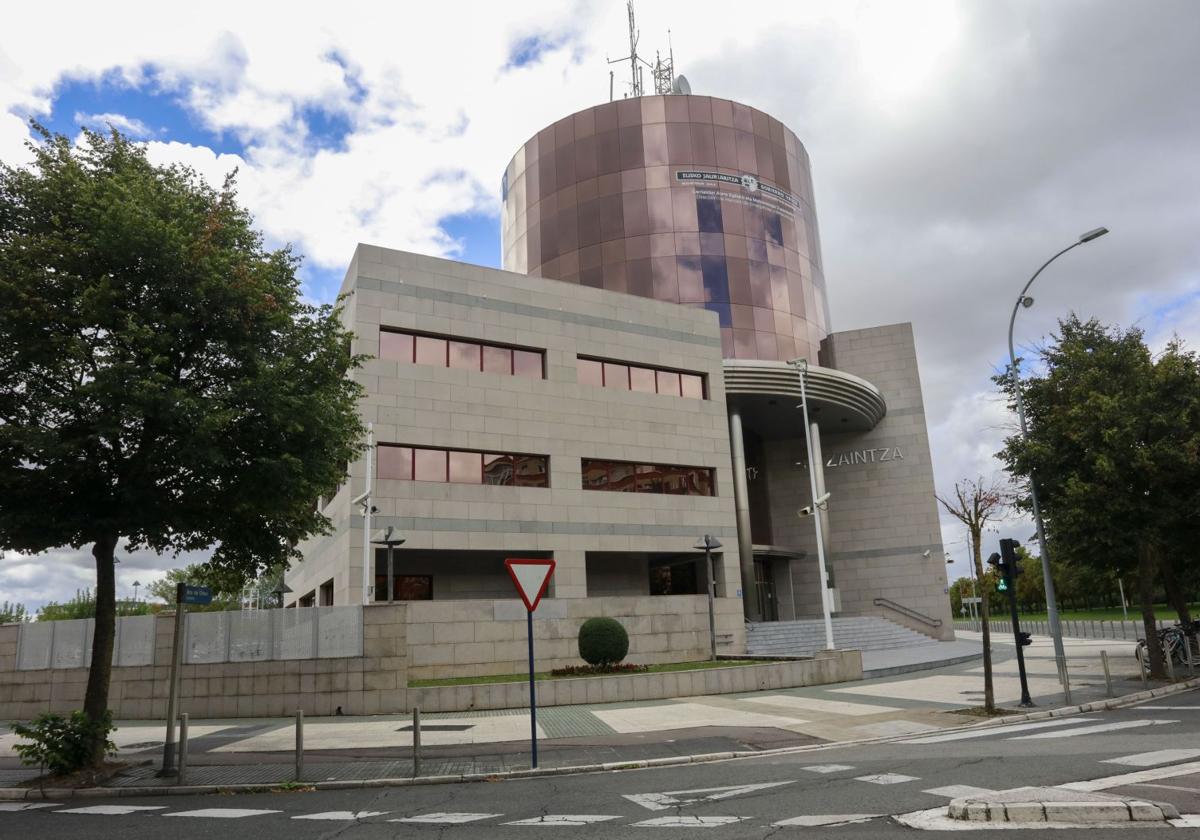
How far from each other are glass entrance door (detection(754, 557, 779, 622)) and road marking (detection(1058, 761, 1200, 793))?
113ft

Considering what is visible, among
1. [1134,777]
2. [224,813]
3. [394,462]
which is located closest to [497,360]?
[394,462]

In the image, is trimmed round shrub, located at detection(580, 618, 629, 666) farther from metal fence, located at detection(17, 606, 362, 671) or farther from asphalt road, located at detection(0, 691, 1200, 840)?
asphalt road, located at detection(0, 691, 1200, 840)

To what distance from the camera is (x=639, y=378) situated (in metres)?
34.1

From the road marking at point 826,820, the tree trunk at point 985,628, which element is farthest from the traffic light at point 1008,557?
the road marking at point 826,820

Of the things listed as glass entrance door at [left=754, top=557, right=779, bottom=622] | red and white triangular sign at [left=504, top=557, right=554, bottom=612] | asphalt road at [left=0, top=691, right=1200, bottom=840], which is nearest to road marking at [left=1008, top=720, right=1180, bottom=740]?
asphalt road at [left=0, top=691, right=1200, bottom=840]

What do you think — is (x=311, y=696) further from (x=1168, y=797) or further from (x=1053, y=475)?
(x=1053, y=475)

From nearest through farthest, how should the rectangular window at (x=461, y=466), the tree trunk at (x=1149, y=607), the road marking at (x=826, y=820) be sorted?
the road marking at (x=826, y=820), the tree trunk at (x=1149, y=607), the rectangular window at (x=461, y=466)

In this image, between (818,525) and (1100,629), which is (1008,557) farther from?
(1100,629)

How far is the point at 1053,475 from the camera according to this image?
885 inches

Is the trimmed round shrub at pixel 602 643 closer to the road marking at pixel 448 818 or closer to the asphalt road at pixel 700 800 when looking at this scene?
the asphalt road at pixel 700 800

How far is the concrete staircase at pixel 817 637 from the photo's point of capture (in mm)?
32250

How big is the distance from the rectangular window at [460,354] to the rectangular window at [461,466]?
10.5ft

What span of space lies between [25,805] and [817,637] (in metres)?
28.1

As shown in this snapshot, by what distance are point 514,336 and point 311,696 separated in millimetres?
16056
